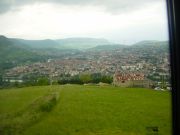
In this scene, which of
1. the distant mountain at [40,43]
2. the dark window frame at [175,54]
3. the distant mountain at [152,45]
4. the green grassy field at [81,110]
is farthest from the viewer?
the distant mountain at [40,43]

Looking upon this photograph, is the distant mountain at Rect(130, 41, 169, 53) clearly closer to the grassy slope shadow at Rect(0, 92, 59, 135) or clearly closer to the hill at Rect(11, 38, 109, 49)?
the hill at Rect(11, 38, 109, 49)

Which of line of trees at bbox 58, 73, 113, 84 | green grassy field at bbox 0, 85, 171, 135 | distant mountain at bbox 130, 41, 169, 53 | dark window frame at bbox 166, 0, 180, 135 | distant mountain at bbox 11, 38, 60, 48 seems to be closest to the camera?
dark window frame at bbox 166, 0, 180, 135

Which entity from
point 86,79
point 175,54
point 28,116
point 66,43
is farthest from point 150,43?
point 28,116

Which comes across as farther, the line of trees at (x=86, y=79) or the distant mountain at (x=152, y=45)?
the line of trees at (x=86, y=79)

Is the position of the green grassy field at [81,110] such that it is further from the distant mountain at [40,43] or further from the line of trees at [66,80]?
the distant mountain at [40,43]

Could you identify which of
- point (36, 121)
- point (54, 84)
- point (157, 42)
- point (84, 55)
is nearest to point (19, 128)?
point (36, 121)

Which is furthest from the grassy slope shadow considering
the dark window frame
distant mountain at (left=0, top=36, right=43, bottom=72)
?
the dark window frame

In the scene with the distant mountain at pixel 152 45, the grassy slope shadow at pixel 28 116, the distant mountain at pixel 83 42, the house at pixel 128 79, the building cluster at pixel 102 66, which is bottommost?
the grassy slope shadow at pixel 28 116

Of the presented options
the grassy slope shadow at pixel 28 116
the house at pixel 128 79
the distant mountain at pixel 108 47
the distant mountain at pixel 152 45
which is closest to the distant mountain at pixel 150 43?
the distant mountain at pixel 152 45
